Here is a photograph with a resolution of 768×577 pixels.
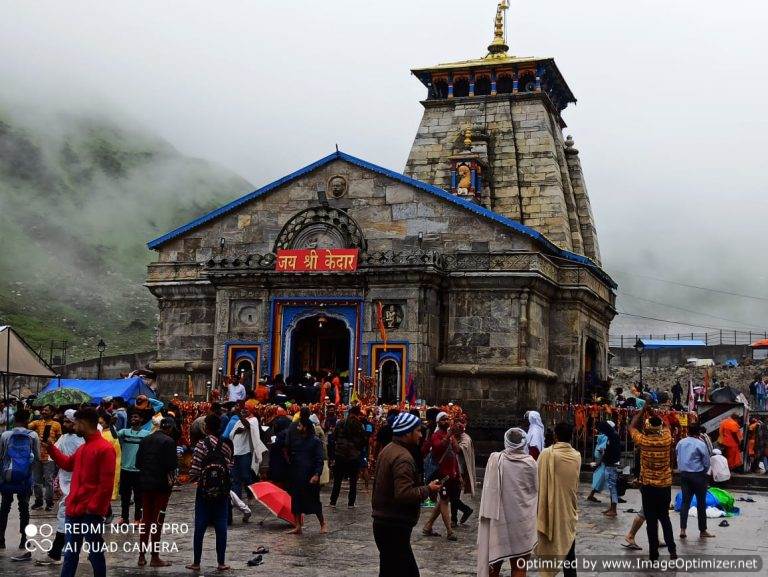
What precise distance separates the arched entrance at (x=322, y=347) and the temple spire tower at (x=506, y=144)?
20.8 feet

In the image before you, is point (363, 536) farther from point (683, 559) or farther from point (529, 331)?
point (529, 331)

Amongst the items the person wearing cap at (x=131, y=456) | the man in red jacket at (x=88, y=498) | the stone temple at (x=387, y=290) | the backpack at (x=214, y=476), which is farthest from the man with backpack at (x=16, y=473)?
the stone temple at (x=387, y=290)

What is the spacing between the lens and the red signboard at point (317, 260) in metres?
27.5

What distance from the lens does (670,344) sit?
205 feet

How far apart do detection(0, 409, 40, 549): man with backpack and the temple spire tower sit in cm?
2117

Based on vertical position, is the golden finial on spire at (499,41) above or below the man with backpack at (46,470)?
above

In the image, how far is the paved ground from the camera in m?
11.5

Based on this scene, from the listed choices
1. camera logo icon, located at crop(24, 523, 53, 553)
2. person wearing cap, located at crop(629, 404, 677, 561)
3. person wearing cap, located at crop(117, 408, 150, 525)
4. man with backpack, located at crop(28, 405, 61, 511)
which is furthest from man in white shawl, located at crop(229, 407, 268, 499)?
person wearing cap, located at crop(629, 404, 677, 561)

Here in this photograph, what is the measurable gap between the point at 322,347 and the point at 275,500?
1595 cm

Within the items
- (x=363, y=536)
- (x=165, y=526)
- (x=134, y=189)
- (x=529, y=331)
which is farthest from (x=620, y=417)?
(x=134, y=189)

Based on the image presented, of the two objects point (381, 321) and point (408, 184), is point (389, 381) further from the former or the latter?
point (408, 184)

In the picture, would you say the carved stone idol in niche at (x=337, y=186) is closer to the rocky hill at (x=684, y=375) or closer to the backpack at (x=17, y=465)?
the backpack at (x=17, y=465)

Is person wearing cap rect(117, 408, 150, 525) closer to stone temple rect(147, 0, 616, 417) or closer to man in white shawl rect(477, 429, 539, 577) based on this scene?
man in white shawl rect(477, 429, 539, 577)

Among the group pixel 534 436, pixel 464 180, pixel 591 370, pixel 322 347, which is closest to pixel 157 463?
pixel 534 436
